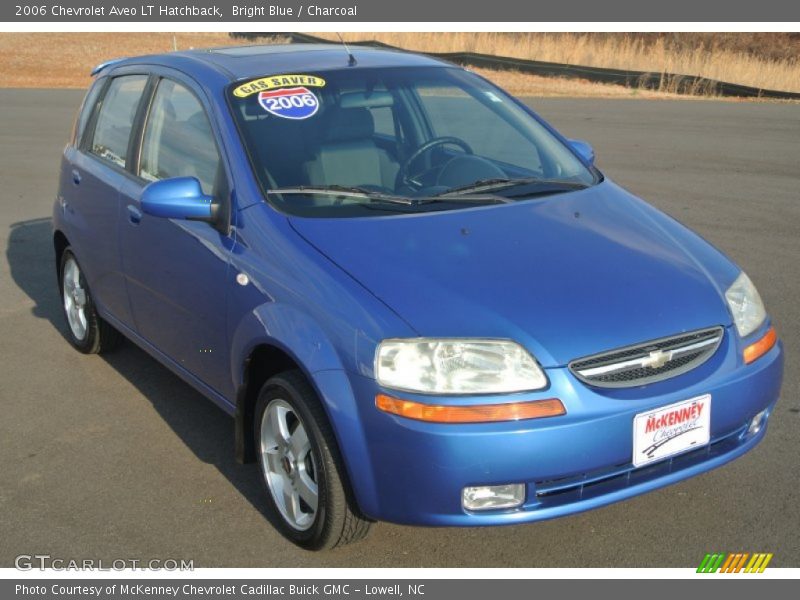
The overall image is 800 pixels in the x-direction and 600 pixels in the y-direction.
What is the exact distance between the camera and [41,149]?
14.5 m

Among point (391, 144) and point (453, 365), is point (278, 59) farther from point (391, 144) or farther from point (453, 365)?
point (453, 365)

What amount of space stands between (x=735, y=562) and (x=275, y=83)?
2815 millimetres

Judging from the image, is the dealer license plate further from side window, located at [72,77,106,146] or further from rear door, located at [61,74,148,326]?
side window, located at [72,77,106,146]

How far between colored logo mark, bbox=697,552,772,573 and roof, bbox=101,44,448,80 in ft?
9.03

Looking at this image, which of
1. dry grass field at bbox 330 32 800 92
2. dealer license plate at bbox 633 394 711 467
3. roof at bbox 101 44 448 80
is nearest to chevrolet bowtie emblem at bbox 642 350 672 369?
dealer license plate at bbox 633 394 711 467

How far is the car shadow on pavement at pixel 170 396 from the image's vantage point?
4656 millimetres

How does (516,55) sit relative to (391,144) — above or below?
below

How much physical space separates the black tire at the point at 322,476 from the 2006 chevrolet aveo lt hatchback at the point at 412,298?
1 centimetres

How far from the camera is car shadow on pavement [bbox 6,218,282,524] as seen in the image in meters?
4.66

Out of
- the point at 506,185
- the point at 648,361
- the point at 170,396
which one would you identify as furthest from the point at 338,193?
the point at 170,396

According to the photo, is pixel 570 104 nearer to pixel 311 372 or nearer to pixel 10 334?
pixel 10 334

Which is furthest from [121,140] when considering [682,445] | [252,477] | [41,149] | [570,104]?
[570,104]

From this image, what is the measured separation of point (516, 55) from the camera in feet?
99.1

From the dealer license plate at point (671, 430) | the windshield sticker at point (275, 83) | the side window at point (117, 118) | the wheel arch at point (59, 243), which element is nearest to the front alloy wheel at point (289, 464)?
the dealer license plate at point (671, 430)
